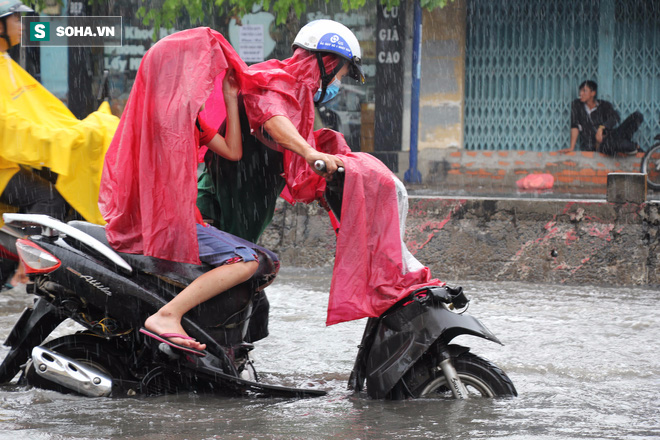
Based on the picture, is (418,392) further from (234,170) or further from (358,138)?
(358,138)

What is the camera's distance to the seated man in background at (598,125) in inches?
539

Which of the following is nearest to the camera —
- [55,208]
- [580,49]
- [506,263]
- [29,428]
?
[29,428]

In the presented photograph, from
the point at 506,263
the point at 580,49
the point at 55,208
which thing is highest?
the point at 580,49

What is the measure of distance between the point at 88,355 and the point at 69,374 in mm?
141

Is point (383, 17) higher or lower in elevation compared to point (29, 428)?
higher

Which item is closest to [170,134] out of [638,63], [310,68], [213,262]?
[213,262]

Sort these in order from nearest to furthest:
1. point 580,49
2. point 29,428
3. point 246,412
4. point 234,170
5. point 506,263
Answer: point 29,428, point 246,412, point 234,170, point 506,263, point 580,49

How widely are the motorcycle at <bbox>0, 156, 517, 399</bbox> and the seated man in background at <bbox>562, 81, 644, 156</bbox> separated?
36.1 ft

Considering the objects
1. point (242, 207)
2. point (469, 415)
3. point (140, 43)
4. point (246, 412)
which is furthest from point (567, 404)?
point (140, 43)

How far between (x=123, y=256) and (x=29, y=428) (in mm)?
746

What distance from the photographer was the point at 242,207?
376 cm

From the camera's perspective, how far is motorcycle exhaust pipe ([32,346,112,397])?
3420mm

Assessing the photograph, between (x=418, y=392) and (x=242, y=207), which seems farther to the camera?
(x=242, y=207)

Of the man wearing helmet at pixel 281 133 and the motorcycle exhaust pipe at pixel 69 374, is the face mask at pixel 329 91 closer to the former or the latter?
the man wearing helmet at pixel 281 133
